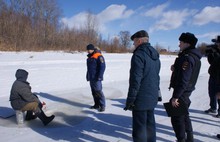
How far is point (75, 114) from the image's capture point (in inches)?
219

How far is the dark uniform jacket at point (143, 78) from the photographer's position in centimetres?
306

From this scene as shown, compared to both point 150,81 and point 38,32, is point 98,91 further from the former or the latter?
point 38,32

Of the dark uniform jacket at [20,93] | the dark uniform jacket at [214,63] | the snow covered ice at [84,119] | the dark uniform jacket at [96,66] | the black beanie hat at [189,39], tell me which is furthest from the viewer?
the dark uniform jacket at [96,66]

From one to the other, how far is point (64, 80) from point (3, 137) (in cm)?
601

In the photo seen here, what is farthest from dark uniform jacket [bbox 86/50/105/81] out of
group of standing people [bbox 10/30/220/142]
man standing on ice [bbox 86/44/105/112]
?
group of standing people [bbox 10/30/220/142]

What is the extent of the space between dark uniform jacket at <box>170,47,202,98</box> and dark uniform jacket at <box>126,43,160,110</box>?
34cm

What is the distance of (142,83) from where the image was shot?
319 cm

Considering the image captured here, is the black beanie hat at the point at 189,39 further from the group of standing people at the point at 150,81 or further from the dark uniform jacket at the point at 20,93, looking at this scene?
the dark uniform jacket at the point at 20,93

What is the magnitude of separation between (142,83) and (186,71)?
27.0 inches

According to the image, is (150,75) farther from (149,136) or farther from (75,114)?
(75,114)

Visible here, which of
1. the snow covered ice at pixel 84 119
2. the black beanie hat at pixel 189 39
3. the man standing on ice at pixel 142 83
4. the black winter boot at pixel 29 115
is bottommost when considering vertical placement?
the snow covered ice at pixel 84 119

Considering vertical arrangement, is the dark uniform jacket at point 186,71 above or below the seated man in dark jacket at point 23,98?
above

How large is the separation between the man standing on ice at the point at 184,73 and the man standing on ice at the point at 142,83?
0.33 metres

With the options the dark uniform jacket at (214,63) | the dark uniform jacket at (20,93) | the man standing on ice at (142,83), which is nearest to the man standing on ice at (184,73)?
the man standing on ice at (142,83)
